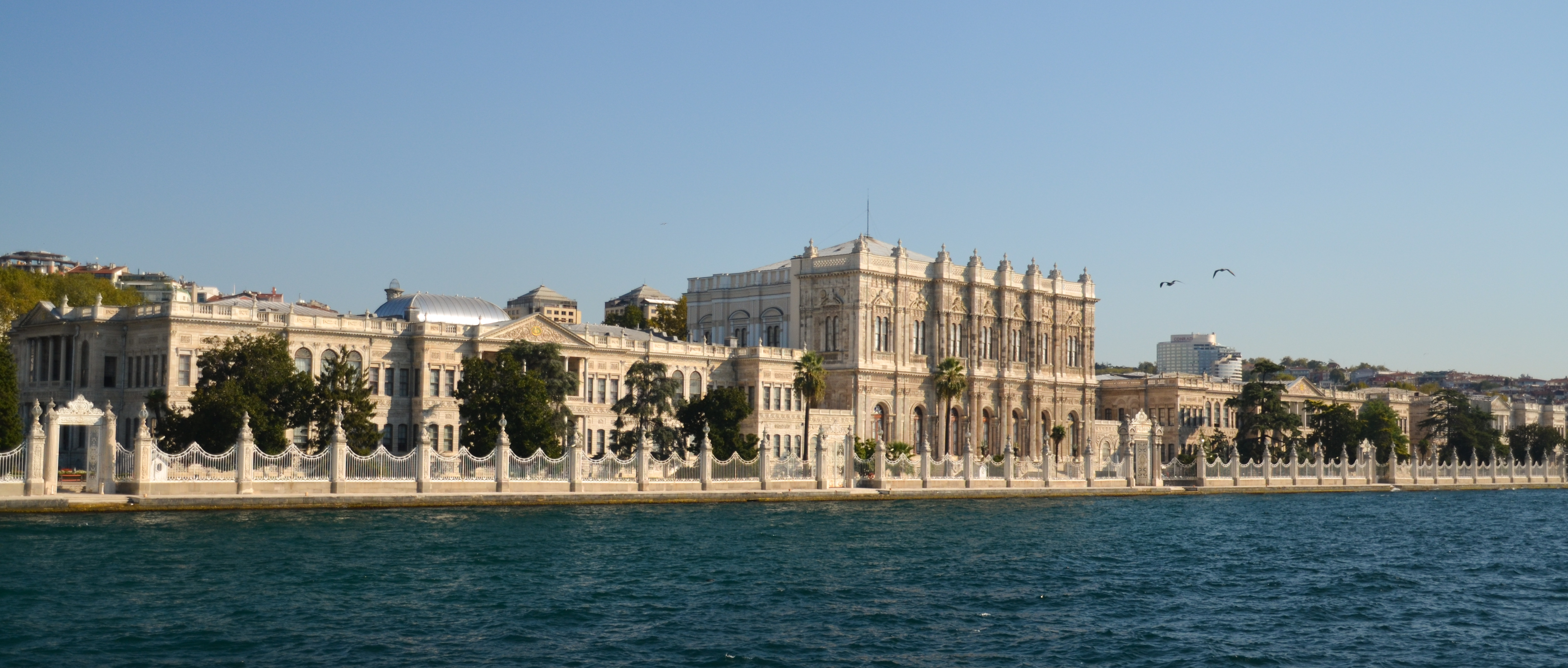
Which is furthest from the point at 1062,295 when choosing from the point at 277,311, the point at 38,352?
the point at 38,352

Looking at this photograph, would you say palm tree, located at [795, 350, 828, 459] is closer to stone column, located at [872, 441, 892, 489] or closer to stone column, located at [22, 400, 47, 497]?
→ stone column, located at [872, 441, 892, 489]

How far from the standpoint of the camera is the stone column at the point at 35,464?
3759 cm

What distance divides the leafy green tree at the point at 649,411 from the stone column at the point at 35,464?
2371cm

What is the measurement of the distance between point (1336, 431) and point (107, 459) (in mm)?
67550

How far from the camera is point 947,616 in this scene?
27.1m

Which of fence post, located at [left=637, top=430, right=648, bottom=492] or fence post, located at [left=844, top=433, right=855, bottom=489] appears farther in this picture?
fence post, located at [left=844, top=433, right=855, bottom=489]

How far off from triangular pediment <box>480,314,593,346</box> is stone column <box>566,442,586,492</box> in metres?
15.5

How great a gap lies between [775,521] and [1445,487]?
5583 centimetres

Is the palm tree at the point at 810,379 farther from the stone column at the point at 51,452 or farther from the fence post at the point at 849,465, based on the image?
the stone column at the point at 51,452

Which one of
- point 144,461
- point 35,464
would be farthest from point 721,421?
point 35,464

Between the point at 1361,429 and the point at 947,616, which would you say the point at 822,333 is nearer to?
the point at 1361,429

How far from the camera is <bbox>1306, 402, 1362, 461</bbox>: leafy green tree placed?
8919cm

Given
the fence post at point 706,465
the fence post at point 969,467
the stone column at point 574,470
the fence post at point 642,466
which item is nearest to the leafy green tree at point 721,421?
the fence post at point 706,465

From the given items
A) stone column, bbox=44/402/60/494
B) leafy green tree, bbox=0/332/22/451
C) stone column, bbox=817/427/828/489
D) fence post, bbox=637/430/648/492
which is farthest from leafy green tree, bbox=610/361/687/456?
stone column, bbox=44/402/60/494
